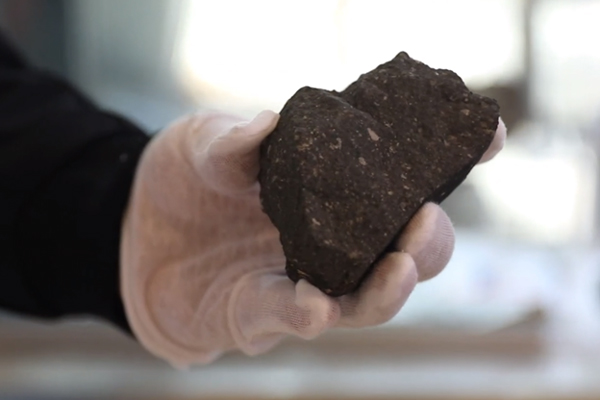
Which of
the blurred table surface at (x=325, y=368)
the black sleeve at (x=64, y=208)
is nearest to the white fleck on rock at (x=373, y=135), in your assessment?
the black sleeve at (x=64, y=208)

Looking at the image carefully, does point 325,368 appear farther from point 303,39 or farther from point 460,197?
point 303,39

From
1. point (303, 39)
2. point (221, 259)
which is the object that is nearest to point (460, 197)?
point (221, 259)

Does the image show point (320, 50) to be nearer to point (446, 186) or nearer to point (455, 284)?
point (455, 284)

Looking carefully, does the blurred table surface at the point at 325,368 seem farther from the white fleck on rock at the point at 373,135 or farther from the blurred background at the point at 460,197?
the white fleck on rock at the point at 373,135

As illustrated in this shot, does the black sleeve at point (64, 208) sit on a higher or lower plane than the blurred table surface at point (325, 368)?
higher

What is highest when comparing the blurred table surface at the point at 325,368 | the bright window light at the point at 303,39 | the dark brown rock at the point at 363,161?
the dark brown rock at the point at 363,161

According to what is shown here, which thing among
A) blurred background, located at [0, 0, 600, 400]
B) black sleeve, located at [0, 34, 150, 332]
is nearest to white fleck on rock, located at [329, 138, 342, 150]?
black sleeve, located at [0, 34, 150, 332]

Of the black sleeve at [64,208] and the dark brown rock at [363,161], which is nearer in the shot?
the dark brown rock at [363,161]
